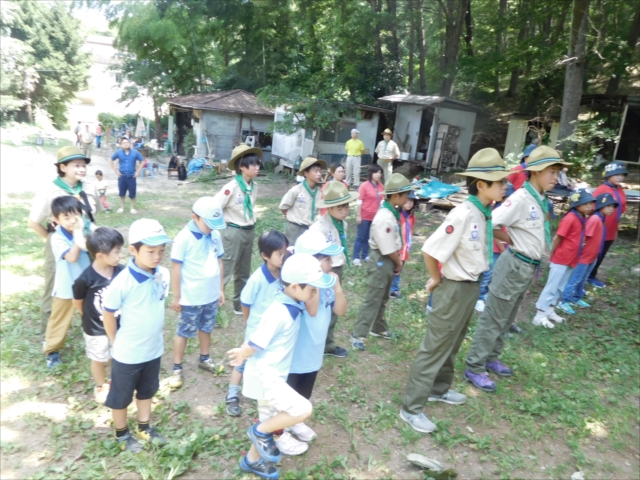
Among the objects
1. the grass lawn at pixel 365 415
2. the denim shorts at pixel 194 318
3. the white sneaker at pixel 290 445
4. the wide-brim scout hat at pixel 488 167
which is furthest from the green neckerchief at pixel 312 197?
the white sneaker at pixel 290 445

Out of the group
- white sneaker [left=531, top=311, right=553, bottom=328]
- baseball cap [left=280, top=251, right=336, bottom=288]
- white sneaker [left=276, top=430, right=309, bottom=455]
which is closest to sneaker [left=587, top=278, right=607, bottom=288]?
white sneaker [left=531, top=311, right=553, bottom=328]

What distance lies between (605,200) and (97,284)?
6.08 meters

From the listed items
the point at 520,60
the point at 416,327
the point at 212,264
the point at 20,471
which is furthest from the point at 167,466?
the point at 520,60

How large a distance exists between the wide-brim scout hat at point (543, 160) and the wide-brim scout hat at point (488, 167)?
27.7 inches

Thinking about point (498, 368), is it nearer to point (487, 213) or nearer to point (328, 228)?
point (487, 213)

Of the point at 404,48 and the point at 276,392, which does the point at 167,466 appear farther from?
the point at 404,48

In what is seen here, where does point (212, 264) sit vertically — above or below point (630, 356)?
above

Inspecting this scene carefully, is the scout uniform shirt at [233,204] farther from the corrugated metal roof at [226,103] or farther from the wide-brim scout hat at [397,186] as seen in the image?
the corrugated metal roof at [226,103]

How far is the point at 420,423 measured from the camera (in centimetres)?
358

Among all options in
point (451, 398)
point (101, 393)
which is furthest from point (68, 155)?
point (451, 398)

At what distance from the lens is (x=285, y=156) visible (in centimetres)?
1823

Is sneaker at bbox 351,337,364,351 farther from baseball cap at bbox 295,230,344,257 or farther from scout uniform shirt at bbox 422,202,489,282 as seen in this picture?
baseball cap at bbox 295,230,344,257

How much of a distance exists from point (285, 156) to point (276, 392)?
53.5 feet

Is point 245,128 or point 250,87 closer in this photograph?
point 245,128
